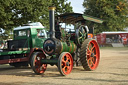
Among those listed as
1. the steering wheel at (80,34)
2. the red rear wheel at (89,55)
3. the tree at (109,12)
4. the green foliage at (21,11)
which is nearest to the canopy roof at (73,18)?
the steering wheel at (80,34)

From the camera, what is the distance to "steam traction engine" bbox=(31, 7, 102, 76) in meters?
6.25

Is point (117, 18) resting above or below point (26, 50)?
above

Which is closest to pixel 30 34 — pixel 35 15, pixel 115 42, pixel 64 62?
pixel 64 62

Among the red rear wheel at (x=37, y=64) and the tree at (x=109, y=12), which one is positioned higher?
the tree at (x=109, y=12)

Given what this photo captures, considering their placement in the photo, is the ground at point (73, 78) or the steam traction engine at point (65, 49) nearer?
the ground at point (73, 78)

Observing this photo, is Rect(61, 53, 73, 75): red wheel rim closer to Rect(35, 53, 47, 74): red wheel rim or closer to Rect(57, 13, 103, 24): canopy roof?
Rect(35, 53, 47, 74): red wheel rim

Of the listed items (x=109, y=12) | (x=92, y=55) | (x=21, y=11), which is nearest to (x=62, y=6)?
(x=21, y=11)

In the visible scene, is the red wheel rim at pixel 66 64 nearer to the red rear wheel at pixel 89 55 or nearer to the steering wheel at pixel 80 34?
the red rear wheel at pixel 89 55

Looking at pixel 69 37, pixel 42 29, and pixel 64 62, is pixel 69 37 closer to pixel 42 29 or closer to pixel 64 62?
pixel 64 62

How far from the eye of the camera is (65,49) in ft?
22.3

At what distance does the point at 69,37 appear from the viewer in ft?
24.1

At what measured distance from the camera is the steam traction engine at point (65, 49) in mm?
6250

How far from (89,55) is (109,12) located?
950 inches

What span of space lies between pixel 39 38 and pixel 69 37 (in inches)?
91.0
